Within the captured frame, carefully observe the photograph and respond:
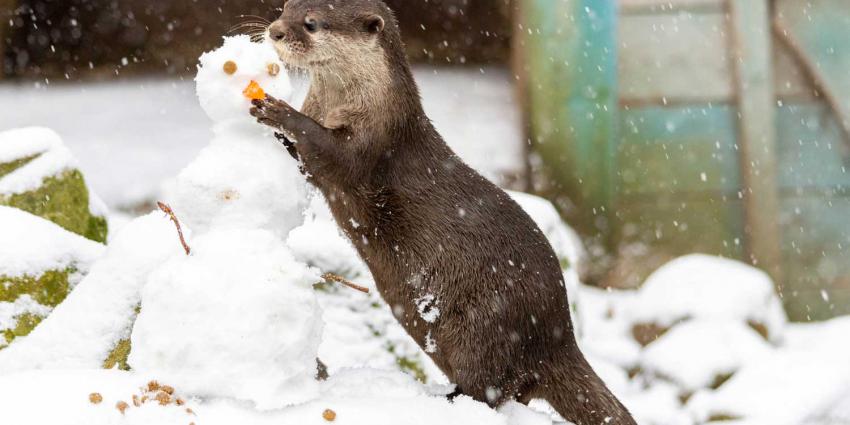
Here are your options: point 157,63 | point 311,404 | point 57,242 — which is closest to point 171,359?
point 311,404

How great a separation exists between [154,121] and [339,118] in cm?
475

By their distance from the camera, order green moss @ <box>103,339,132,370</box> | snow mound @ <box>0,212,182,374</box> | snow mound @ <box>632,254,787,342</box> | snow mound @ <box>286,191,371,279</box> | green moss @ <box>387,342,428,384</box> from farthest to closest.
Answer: snow mound @ <box>632,254,787,342</box> < green moss @ <box>387,342,428,384</box> < snow mound @ <box>286,191,371,279</box> < snow mound @ <box>0,212,182,374</box> < green moss @ <box>103,339,132,370</box>

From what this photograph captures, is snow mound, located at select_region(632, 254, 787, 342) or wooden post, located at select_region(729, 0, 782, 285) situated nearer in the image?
snow mound, located at select_region(632, 254, 787, 342)

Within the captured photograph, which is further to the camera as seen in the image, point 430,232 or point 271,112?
point 430,232

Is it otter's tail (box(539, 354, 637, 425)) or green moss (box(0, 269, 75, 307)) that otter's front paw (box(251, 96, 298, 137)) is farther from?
green moss (box(0, 269, 75, 307))

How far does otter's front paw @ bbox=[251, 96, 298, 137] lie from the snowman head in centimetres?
3

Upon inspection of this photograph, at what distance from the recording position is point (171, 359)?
73.5 inches

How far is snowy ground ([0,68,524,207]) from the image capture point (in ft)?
19.8

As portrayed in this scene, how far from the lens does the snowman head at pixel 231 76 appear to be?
2092 mm

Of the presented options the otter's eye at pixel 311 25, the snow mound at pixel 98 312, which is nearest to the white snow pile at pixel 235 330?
the otter's eye at pixel 311 25

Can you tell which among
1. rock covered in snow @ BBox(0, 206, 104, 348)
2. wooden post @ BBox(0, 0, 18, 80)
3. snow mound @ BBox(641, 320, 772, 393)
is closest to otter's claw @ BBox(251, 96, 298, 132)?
rock covered in snow @ BBox(0, 206, 104, 348)

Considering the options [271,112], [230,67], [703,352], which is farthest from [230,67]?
[703,352]

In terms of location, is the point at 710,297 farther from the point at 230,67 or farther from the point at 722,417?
the point at 230,67

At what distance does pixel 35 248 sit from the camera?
2.82 meters
